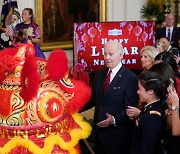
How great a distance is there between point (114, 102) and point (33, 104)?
918 mm

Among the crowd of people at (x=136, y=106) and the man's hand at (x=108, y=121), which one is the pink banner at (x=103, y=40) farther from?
the man's hand at (x=108, y=121)

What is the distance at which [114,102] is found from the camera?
3195 millimetres

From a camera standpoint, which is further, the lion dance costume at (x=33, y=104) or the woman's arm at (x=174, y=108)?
the woman's arm at (x=174, y=108)

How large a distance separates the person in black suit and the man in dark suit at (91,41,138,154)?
1.33ft

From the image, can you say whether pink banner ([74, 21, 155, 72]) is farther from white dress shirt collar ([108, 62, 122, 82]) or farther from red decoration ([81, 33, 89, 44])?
white dress shirt collar ([108, 62, 122, 82])

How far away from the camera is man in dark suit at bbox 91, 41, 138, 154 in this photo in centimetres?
316

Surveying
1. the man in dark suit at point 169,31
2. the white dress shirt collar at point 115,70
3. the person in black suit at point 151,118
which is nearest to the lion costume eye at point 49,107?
the person in black suit at point 151,118

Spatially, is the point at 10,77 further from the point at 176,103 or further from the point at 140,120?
the point at 176,103

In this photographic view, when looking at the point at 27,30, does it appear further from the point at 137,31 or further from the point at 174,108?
the point at 174,108

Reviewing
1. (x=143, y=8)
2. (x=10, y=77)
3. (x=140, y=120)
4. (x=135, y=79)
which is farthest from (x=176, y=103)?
(x=143, y=8)

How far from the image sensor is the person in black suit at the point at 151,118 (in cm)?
264

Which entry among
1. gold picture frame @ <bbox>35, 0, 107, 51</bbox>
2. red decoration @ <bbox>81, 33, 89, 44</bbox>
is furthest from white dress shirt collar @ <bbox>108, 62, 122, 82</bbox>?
gold picture frame @ <bbox>35, 0, 107, 51</bbox>

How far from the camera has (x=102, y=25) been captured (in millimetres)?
7633

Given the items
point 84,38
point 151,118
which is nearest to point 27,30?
point 84,38
